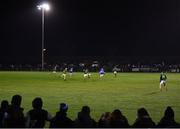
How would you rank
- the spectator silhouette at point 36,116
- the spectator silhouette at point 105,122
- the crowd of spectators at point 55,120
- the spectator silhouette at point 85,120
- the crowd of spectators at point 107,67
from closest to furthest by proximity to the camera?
the spectator silhouette at point 36,116, the crowd of spectators at point 55,120, the spectator silhouette at point 105,122, the spectator silhouette at point 85,120, the crowd of spectators at point 107,67

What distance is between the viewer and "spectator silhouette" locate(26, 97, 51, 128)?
34.9 feet

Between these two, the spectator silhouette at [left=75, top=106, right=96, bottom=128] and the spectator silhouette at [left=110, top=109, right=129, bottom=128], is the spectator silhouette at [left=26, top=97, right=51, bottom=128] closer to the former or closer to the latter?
the spectator silhouette at [left=75, top=106, right=96, bottom=128]

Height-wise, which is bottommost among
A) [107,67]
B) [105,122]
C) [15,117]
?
[105,122]

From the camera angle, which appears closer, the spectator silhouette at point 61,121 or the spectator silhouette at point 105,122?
the spectator silhouette at point 61,121

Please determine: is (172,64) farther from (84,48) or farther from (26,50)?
(26,50)

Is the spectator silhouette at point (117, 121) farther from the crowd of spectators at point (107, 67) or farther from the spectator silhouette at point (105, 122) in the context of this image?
the crowd of spectators at point (107, 67)

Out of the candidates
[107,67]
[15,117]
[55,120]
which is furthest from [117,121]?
[107,67]

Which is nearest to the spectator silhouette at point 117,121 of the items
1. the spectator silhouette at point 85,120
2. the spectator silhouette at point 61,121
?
the spectator silhouette at point 85,120

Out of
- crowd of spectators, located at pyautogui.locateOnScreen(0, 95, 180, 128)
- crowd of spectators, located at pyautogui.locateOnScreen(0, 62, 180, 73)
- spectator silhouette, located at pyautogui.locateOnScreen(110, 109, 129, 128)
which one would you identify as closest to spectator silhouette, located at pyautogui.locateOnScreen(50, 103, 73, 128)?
crowd of spectators, located at pyautogui.locateOnScreen(0, 95, 180, 128)

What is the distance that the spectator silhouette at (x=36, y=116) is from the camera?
10641 mm

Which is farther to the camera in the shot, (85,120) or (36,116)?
(85,120)

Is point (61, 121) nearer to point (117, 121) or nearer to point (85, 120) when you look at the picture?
point (85, 120)

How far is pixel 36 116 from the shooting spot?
10.9m

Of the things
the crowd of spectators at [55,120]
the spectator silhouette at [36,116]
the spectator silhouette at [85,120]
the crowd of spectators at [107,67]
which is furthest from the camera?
the crowd of spectators at [107,67]
